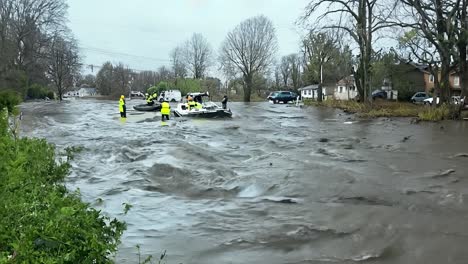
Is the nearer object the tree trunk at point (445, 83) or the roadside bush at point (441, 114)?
the roadside bush at point (441, 114)

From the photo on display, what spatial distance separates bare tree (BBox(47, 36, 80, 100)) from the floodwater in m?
61.9

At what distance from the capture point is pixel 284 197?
34.4 feet

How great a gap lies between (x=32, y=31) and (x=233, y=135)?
5472 centimetres

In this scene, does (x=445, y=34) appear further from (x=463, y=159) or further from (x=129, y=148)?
(x=129, y=148)

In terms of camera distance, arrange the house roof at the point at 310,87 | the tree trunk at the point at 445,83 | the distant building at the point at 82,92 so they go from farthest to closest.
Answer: the distant building at the point at 82,92 → the house roof at the point at 310,87 → the tree trunk at the point at 445,83

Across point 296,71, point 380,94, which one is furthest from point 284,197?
point 296,71

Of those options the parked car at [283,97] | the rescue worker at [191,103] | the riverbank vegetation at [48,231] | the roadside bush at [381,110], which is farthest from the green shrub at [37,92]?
the riverbank vegetation at [48,231]

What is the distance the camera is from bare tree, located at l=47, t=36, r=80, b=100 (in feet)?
256

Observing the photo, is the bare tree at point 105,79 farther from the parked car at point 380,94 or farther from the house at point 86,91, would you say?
the parked car at point 380,94

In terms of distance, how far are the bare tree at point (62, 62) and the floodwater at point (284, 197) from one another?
61946mm

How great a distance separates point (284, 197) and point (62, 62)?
89.9 metres

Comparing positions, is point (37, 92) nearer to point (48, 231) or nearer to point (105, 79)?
point (105, 79)

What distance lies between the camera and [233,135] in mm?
24312

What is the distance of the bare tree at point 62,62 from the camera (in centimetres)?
7817
